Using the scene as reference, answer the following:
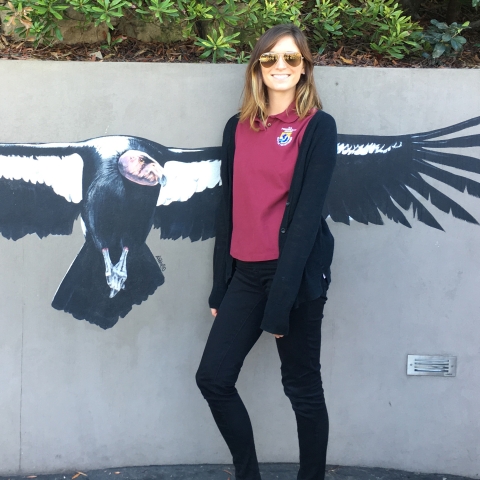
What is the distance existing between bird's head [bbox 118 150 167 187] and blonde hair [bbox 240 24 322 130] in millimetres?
565

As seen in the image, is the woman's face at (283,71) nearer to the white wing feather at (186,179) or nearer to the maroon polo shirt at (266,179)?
the maroon polo shirt at (266,179)

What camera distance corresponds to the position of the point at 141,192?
9.48 ft

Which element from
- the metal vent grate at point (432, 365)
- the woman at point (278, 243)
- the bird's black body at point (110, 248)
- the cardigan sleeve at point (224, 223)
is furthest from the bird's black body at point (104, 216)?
the metal vent grate at point (432, 365)

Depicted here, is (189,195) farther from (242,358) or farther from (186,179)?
(242,358)

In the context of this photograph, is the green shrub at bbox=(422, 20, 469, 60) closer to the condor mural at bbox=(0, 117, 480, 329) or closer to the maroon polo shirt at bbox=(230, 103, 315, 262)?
the condor mural at bbox=(0, 117, 480, 329)

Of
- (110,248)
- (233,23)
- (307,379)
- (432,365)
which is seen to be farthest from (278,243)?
(233,23)

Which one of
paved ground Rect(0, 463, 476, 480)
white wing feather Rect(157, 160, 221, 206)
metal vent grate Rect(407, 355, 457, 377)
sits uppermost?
white wing feather Rect(157, 160, 221, 206)

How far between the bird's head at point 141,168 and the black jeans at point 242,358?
675mm

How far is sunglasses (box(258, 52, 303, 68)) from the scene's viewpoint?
2393 millimetres

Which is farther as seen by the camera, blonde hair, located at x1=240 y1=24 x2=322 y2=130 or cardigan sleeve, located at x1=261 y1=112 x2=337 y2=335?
blonde hair, located at x1=240 y1=24 x2=322 y2=130

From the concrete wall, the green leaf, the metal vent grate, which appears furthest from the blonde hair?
the metal vent grate

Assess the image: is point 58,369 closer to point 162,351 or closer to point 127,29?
point 162,351

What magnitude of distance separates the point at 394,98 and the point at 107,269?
1637 mm

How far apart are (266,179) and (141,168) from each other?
775mm
